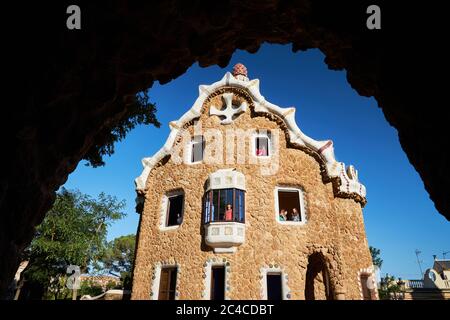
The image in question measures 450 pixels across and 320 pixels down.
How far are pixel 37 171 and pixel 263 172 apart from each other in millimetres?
10407

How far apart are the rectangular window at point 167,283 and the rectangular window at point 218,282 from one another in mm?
1757

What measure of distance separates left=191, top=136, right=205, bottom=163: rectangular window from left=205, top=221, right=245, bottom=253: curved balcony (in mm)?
3841

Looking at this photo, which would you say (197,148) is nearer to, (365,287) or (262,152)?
(262,152)

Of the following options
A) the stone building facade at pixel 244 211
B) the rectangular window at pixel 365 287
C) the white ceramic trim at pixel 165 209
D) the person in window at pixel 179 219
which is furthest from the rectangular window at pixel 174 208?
the rectangular window at pixel 365 287

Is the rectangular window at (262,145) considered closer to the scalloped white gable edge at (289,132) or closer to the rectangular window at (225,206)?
the scalloped white gable edge at (289,132)

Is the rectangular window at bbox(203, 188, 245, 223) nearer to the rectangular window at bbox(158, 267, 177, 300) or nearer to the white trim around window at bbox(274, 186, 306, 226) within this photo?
the white trim around window at bbox(274, 186, 306, 226)

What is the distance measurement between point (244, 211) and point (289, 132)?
448 centimetres

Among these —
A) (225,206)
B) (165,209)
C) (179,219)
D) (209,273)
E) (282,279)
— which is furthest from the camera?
(165,209)

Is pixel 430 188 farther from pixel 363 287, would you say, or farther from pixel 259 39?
pixel 363 287

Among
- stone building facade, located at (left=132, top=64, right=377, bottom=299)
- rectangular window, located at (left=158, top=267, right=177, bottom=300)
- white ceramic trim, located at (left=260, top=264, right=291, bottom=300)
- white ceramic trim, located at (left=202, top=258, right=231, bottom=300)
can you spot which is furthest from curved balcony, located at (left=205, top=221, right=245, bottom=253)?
rectangular window, located at (left=158, top=267, right=177, bottom=300)

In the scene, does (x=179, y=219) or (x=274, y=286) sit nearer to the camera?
(x=274, y=286)

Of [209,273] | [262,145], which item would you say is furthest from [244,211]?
[262,145]

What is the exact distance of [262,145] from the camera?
13688mm
